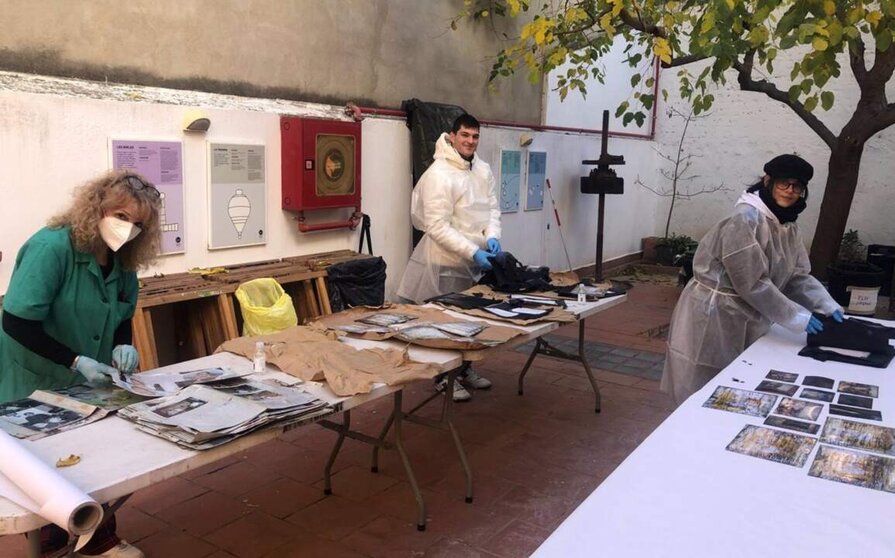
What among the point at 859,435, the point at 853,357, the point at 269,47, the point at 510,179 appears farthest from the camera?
the point at 510,179

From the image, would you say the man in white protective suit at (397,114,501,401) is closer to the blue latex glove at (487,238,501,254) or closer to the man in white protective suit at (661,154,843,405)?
the blue latex glove at (487,238,501,254)

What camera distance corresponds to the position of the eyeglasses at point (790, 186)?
3.08 metres

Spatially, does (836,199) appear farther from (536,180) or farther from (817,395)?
(817,395)

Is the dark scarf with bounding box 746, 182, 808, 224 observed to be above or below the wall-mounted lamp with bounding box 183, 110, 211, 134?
below

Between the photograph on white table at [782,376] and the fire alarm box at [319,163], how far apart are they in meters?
3.23

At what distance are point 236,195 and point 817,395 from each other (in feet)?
11.5

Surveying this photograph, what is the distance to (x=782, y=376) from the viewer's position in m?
2.72

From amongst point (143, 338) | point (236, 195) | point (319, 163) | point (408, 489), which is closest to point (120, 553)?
point (408, 489)

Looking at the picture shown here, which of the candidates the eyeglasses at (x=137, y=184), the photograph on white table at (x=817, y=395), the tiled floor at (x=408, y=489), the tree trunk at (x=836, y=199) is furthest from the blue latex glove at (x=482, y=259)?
the tree trunk at (x=836, y=199)

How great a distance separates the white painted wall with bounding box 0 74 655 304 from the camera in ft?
11.7

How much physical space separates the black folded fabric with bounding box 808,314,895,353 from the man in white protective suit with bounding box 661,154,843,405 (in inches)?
1.6

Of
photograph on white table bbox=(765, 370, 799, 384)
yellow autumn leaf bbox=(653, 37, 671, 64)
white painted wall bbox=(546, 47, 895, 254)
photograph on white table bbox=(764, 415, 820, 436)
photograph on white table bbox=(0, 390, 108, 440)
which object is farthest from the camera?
white painted wall bbox=(546, 47, 895, 254)

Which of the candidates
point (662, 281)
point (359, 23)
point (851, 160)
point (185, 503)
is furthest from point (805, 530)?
point (662, 281)

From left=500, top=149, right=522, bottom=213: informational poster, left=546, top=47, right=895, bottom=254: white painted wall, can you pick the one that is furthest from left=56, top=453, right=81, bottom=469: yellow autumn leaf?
left=546, top=47, right=895, bottom=254: white painted wall
